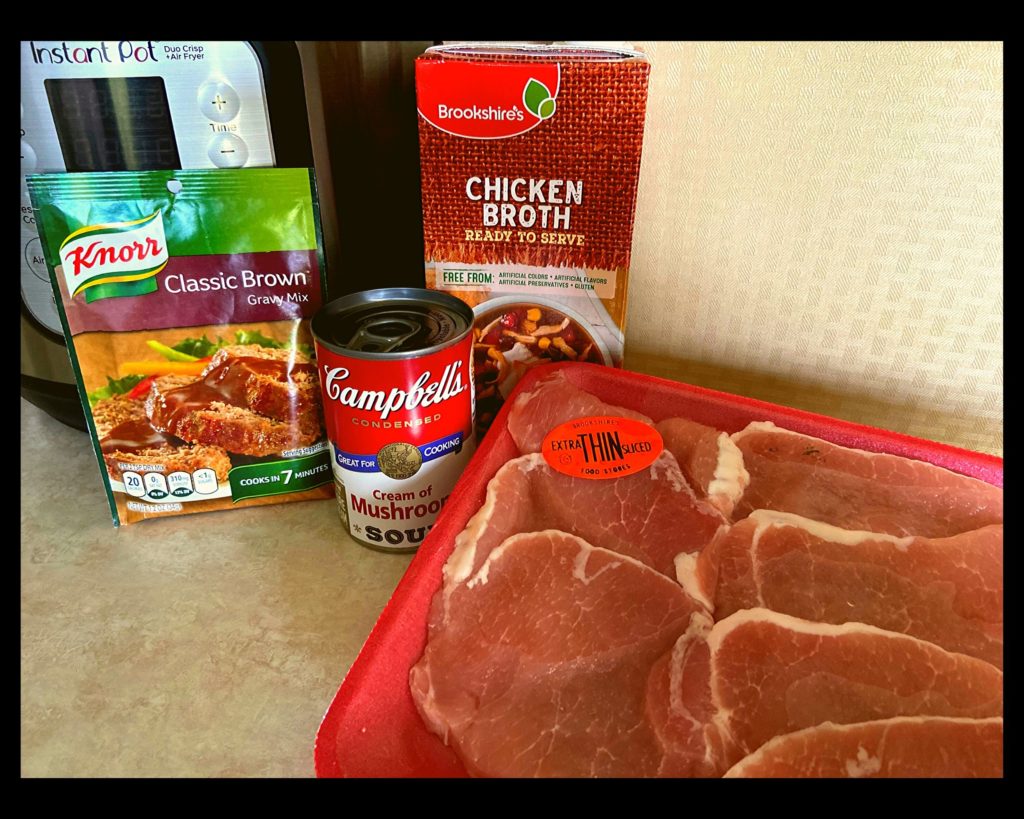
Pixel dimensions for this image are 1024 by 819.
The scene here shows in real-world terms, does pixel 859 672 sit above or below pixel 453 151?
below

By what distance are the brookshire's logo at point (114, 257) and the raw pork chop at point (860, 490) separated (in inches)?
24.5

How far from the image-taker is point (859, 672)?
56cm

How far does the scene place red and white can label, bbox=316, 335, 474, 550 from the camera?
68 centimetres

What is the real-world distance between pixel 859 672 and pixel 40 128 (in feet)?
2.80

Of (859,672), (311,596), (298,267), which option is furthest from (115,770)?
(859,672)

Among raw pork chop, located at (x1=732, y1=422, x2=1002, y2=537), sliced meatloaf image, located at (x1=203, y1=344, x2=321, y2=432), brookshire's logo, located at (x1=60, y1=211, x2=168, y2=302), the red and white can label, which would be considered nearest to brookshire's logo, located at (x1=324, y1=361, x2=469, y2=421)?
the red and white can label

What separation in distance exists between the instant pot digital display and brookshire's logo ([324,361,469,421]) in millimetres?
264

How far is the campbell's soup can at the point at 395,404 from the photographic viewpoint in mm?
677

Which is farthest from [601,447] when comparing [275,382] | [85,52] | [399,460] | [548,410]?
[85,52]

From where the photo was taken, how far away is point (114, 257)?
0.71 meters

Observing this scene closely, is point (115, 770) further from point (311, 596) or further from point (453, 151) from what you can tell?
point (453, 151)

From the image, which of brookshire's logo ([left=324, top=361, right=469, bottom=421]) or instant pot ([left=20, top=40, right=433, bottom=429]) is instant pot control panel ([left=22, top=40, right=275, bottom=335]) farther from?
brookshire's logo ([left=324, top=361, right=469, bottom=421])

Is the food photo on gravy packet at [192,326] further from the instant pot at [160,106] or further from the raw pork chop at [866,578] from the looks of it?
the raw pork chop at [866,578]

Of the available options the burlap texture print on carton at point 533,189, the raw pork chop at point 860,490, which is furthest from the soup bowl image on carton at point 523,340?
the raw pork chop at point 860,490
